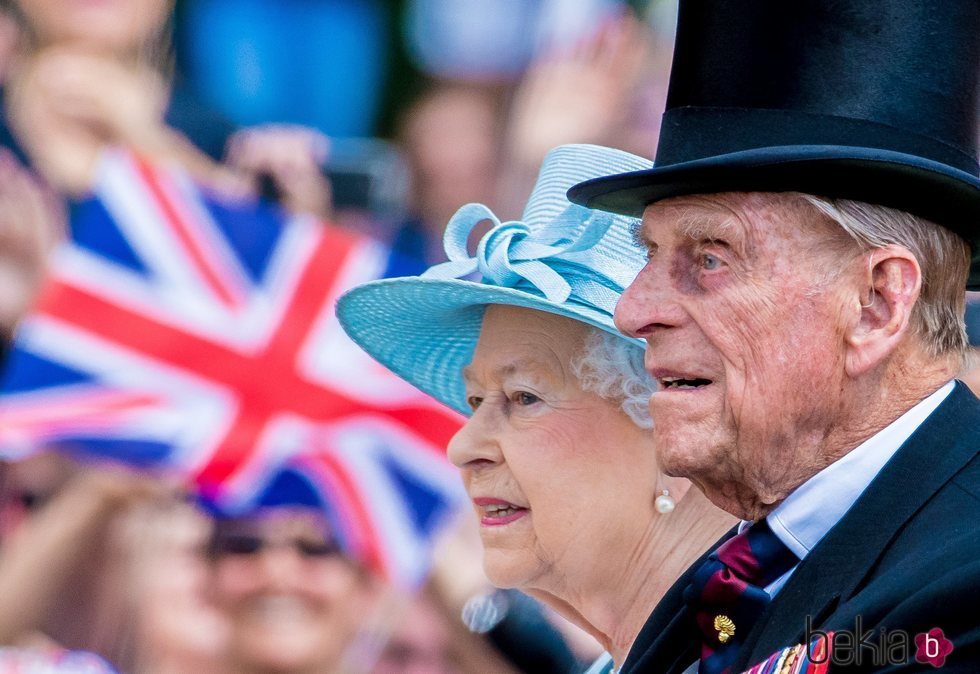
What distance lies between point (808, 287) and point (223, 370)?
5007 millimetres

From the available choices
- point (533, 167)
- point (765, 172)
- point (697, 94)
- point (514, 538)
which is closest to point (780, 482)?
point (765, 172)

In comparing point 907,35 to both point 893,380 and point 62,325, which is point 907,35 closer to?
point 893,380

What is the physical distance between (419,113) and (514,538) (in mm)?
4403

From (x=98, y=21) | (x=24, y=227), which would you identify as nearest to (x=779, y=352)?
(x=24, y=227)

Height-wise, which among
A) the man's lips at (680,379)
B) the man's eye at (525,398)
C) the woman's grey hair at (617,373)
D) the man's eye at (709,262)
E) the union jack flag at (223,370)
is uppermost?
the man's eye at (709,262)

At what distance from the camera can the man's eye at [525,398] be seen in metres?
2.97

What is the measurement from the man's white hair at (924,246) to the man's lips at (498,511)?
3.63 feet

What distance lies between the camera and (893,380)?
204 centimetres

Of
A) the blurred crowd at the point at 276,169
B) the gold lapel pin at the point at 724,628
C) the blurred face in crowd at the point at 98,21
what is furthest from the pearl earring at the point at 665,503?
the blurred face in crowd at the point at 98,21

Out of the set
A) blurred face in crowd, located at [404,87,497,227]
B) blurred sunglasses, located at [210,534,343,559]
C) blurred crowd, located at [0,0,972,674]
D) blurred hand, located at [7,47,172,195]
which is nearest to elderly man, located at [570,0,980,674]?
blurred crowd, located at [0,0,972,674]

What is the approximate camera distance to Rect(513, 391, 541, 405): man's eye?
117 inches

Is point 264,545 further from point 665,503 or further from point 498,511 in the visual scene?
point 665,503

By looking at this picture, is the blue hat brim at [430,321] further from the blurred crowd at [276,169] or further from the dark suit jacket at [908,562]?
the blurred crowd at [276,169]

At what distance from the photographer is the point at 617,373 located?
9.57 ft
